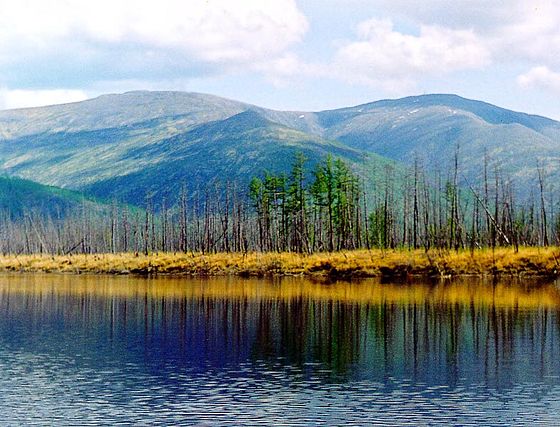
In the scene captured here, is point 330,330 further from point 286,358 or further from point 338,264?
point 338,264

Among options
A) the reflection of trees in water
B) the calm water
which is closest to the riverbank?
the calm water

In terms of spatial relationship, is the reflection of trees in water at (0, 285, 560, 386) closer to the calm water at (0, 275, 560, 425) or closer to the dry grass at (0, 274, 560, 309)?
the calm water at (0, 275, 560, 425)

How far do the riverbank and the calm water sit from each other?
17401mm

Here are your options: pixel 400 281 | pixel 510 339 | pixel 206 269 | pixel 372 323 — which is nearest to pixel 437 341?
pixel 510 339

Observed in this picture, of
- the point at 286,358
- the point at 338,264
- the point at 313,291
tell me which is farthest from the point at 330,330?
the point at 338,264

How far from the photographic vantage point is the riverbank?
10162 centimetres

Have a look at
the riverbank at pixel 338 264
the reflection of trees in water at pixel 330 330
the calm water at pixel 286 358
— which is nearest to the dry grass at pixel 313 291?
the calm water at pixel 286 358

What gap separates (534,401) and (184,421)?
45.6 ft

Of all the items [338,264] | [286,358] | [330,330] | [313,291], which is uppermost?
[338,264]

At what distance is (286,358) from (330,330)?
11703 mm

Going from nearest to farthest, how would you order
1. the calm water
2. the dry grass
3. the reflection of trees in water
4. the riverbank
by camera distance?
the calm water, the reflection of trees in water, the dry grass, the riverbank

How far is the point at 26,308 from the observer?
74.2 meters

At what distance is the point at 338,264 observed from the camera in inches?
4370

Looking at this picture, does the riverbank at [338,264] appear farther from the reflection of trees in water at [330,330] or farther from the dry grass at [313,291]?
the reflection of trees in water at [330,330]
